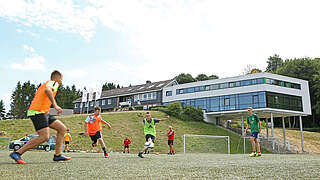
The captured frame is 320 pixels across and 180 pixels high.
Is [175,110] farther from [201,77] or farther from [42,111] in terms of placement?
[42,111]

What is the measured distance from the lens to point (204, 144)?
87.0 feet

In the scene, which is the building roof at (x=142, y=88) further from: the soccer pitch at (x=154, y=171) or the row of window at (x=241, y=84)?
the soccer pitch at (x=154, y=171)

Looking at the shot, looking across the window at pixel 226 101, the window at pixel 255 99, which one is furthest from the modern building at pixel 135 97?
the window at pixel 255 99

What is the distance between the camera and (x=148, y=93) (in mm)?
58375

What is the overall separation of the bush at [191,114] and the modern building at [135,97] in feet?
34.8

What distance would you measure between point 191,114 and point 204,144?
59.1 feet

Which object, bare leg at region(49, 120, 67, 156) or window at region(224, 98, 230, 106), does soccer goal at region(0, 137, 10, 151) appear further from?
window at region(224, 98, 230, 106)

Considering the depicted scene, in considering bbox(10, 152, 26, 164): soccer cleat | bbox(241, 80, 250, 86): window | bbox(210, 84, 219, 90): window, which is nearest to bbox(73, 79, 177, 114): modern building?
bbox(210, 84, 219, 90): window

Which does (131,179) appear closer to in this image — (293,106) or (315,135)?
(293,106)

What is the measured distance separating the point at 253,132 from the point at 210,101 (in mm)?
34064

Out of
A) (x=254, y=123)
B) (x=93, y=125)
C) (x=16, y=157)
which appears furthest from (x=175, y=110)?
(x=16, y=157)

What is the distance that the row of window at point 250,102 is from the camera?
39.7 metres

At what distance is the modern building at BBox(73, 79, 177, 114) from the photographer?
56584 mm

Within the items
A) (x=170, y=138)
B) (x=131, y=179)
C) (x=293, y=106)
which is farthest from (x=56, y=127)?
(x=293, y=106)
